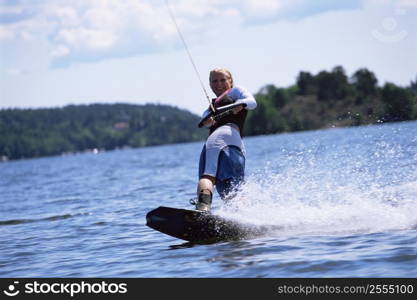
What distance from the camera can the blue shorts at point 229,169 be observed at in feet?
28.1

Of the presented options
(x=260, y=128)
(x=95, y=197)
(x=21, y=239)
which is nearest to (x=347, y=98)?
(x=260, y=128)

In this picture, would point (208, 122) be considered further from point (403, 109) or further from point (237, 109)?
point (403, 109)

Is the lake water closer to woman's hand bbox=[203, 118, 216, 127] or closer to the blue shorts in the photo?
the blue shorts

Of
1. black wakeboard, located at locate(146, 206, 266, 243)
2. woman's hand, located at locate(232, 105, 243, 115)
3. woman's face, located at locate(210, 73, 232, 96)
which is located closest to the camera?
black wakeboard, located at locate(146, 206, 266, 243)

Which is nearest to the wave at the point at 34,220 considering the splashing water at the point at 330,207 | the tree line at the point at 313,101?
the splashing water at the point at 330,207

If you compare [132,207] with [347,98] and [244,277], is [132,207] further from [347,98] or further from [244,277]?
[347,98]

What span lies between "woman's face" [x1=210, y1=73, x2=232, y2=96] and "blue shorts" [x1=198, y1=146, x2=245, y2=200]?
0.81 meters

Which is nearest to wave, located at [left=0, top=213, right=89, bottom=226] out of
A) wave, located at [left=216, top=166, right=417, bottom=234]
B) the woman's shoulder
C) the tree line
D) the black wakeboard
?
wave, located at [left=216, top=166, right=417, bottom=234]

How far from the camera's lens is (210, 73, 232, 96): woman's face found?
882cm

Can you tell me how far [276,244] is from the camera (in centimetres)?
808

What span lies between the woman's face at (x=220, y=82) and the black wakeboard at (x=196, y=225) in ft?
5.55

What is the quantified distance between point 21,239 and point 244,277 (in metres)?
6.08

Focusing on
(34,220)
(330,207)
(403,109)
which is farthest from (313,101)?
(330,207)

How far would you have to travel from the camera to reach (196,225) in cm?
849
